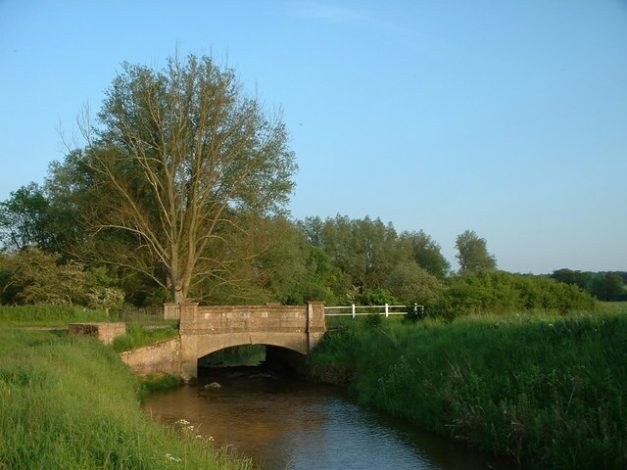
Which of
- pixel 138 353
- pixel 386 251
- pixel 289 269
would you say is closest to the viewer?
pixel 138 353

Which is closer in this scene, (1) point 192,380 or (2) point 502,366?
(2) point 502,366

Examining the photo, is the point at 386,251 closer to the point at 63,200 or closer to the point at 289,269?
the point at 289,269

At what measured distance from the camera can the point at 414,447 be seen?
16.7 m

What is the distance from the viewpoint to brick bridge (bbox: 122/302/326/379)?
28.9 meters

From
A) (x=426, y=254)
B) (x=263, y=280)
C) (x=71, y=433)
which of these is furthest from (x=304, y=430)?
(x=426, y=254)

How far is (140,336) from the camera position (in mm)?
26906

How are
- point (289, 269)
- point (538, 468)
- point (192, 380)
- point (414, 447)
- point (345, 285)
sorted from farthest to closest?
point (345, 285) < point (289, 269) < point (192, 380) < point (414, 447) < point (538, 468)

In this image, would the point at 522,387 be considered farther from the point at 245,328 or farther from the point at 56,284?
the point at 56,284

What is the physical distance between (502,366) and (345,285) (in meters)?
41.6

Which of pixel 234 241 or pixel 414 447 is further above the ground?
pixel 234 241

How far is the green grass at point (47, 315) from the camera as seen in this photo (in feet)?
101

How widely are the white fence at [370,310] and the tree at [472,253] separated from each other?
38.1 meters

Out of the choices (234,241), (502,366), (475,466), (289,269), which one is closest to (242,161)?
(234,241)

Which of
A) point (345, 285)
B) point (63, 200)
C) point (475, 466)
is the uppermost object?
point (63, 200)
